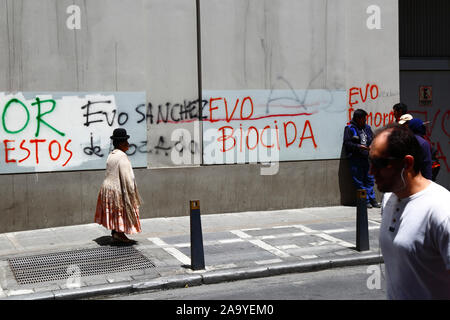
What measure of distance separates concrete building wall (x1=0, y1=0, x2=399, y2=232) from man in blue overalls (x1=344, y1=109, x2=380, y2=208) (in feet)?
1.06

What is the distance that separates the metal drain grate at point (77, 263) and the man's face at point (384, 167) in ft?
17.6

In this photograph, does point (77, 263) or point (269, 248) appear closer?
point (77, 263)

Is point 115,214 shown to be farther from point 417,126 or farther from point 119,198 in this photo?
point 417,126

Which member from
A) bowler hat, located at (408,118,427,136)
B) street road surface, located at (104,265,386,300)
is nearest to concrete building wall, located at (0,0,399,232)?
street road surface, located at (104,265,386,300)

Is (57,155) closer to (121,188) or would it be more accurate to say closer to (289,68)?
(121,188)

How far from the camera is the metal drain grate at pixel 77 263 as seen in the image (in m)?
7.54

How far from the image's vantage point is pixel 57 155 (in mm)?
10445

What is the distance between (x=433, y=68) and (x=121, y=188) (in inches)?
336

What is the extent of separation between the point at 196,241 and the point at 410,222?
497 cm

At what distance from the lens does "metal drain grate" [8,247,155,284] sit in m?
7.54

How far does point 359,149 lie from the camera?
12070 mm

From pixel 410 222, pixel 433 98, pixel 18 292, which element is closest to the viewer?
pixel 410 222

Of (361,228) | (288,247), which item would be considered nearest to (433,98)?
(361,228)

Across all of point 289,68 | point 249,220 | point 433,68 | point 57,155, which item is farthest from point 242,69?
point 433,68
